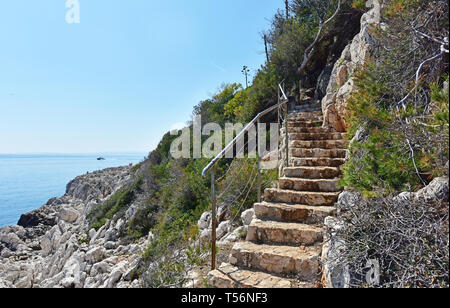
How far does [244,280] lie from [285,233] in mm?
→ 702

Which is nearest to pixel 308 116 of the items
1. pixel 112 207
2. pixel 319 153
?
pixel 319 153

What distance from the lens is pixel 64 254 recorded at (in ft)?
25.7

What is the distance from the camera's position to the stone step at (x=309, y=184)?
10.3ft

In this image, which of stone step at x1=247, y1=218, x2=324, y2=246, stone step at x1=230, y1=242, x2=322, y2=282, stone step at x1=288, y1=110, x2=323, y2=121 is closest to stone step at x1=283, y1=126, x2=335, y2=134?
stone step at x1=288, y1=110, x2=323, y2=121

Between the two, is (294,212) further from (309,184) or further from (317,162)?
(317,162)

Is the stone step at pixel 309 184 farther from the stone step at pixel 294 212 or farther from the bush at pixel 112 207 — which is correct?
A: the bush at pixel 112 207

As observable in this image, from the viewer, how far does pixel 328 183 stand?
10.4 feet

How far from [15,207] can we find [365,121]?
70.7 feet

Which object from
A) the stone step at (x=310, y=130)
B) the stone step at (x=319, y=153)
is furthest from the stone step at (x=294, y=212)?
the stone step at (x=310, y=130)

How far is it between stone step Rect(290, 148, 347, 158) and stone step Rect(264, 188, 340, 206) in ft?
3.41

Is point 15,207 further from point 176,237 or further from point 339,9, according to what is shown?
point 339,9

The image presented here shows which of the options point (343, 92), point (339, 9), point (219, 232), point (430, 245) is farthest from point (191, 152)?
point (430, 245)

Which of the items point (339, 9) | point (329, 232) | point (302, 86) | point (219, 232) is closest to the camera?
point (329, 232)

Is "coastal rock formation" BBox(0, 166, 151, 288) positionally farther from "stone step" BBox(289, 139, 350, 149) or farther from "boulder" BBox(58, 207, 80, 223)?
"stone step" BBox(289, 139, 350, 149)
